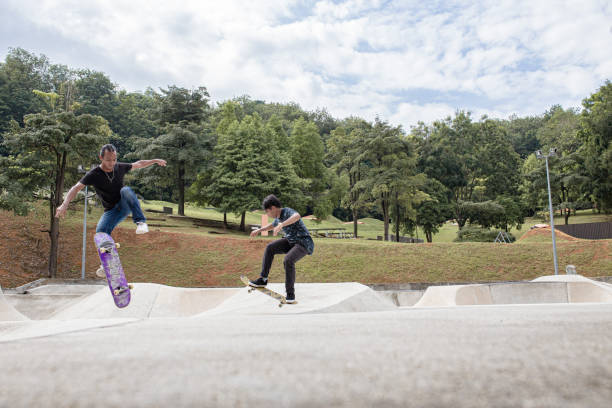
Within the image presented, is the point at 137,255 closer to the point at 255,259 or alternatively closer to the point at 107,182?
the point at 255,259

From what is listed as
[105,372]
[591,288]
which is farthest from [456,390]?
[591,288]

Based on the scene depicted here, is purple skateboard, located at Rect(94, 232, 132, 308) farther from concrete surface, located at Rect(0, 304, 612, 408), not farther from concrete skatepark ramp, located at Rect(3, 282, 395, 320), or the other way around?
concrete surface, located at Rect(0, 304, 612, 408)

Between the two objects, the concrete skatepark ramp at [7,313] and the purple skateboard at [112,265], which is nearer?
the purple skateboard at [112,265]

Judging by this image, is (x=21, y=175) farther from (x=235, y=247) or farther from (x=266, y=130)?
(x=266, y=130)

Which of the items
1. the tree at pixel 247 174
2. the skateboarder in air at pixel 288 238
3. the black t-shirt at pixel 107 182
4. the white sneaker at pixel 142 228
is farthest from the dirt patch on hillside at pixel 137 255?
the white sneaker at pixel 142 228

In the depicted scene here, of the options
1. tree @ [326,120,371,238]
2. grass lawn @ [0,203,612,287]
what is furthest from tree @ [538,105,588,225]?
grass lawn @ [0,203,612,287]

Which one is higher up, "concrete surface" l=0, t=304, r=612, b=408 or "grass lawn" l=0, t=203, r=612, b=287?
"concrete surface" l=0, t=304, r=612, b=408

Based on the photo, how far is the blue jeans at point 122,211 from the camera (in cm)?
633

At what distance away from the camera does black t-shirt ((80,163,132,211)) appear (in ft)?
20.0

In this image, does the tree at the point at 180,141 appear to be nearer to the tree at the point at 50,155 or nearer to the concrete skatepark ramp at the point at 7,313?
the tree at the point at 50,155

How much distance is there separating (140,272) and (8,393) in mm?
20330

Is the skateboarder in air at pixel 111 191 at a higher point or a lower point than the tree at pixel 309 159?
lower

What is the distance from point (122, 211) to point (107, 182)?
571 millimetres

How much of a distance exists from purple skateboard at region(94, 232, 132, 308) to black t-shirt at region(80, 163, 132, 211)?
0.54 metres
